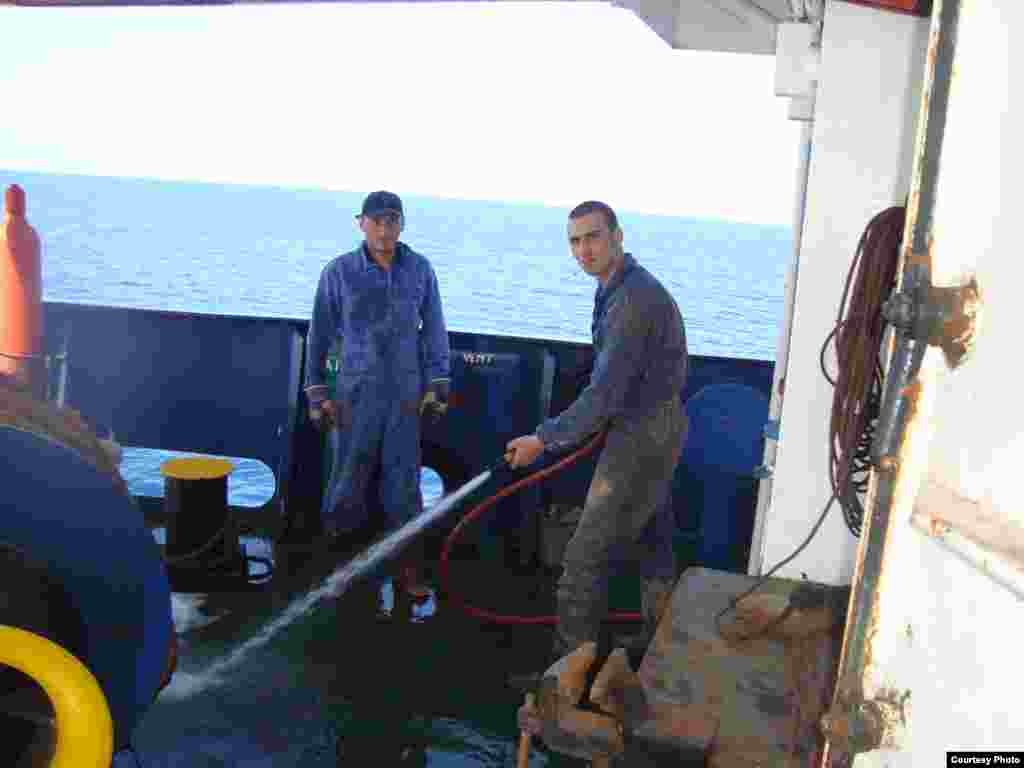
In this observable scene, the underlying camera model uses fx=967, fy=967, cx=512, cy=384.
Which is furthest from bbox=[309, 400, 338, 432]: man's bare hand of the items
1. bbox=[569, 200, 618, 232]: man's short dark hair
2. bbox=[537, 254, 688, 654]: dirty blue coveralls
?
bbox=[569, 200, 618, 232]: man's short dark hair

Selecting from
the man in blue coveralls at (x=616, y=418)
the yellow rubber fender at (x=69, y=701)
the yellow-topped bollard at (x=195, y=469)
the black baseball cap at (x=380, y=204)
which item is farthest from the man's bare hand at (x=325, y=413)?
the yellow rubber fender at (x=69, y=701)

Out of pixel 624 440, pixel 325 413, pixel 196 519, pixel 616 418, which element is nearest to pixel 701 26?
pixel 616 418

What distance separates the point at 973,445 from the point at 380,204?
173 inches

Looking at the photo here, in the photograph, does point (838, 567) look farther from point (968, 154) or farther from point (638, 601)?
point (638, 601)

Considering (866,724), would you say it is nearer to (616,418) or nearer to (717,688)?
(717,688)

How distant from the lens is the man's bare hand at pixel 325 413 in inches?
217

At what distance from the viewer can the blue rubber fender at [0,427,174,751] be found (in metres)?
2.20

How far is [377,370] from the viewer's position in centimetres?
537

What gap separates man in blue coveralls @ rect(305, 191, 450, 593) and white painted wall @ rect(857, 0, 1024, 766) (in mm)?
4186

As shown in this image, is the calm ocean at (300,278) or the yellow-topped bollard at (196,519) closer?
the yellow-topped bollard at (196,519)

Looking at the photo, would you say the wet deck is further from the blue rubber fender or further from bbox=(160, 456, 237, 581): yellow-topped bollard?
the blue rubber fender

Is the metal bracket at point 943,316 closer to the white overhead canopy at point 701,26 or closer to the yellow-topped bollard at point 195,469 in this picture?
the white overhead canopy at point 701,26

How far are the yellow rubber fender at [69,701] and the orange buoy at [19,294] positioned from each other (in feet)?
14.6

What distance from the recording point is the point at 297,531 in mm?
6375
